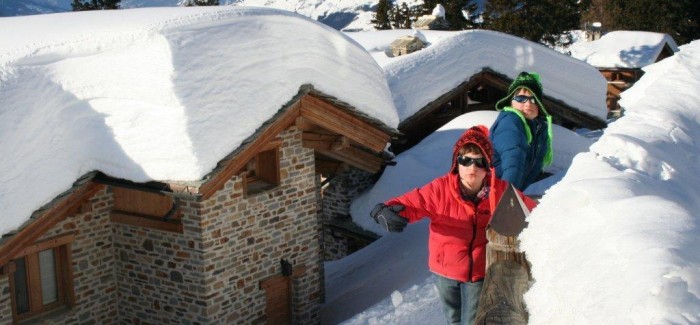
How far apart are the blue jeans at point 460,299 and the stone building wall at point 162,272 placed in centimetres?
487

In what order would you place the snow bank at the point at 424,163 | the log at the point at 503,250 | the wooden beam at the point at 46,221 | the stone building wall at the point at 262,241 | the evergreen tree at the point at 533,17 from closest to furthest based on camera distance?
the log at the point at 503,250 → the wooden beam at the point at 46,221 → the stone building wall at the point at 262,241 → the snow bank at the point at 424,163 → the evergreen tree at the point at 533,17

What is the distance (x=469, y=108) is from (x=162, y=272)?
9873 mm

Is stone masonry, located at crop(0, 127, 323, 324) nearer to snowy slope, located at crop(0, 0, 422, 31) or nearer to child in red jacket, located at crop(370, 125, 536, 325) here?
child in red jacket, located at crop(370, 125, 536, 325)

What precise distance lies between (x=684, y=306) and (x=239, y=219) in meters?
8.38

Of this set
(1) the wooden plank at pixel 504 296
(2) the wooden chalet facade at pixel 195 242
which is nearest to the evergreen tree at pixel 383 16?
(2) the wooden chalet facade at pixel 195 242

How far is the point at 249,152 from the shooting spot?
944cm

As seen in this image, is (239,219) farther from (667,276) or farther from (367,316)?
(667,276)

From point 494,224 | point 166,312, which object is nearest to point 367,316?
point 166,312

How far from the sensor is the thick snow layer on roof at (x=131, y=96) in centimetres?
873

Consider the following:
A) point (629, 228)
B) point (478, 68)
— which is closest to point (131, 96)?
point (629, 228)

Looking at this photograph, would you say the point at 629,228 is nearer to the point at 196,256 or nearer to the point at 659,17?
the point at 196,256

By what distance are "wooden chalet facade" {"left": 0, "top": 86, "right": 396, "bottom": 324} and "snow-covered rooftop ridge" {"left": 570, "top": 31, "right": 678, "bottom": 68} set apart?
79.5 ft

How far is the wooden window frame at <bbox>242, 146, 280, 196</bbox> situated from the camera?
33.8 ft

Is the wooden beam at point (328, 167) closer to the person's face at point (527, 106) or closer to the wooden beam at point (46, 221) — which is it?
the wooden beam at point (46, 221)
